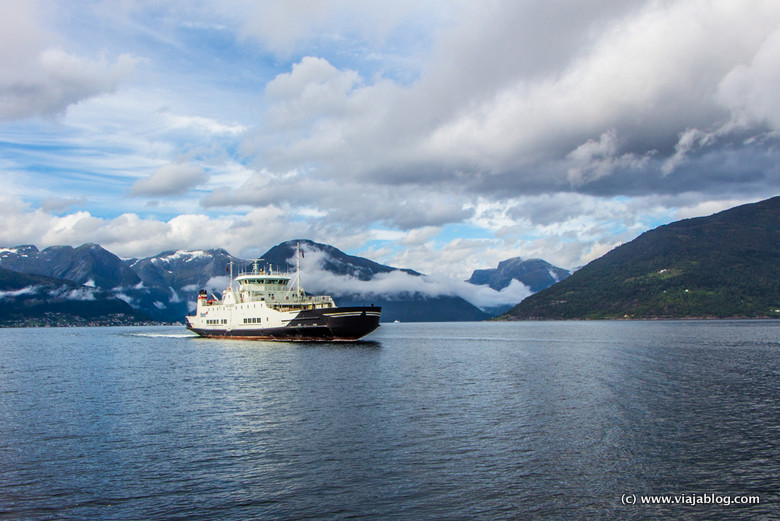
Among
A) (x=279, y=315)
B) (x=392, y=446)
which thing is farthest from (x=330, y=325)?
(x=392, y=446)

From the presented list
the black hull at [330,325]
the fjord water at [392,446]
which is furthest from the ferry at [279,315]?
the fjord water at [392,446]

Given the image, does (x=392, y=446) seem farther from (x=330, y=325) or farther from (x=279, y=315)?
(x=279, y=315)

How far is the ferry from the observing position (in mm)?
107812

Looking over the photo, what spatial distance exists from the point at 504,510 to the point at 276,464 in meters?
12.7

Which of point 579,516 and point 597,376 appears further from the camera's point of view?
point 597,376

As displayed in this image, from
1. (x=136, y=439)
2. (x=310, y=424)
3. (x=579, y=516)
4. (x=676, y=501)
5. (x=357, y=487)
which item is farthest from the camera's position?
(x=310, y=424)

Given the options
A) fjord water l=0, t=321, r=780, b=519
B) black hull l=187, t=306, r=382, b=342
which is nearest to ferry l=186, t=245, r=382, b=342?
black hull l=187, t=306, r=382, b=342

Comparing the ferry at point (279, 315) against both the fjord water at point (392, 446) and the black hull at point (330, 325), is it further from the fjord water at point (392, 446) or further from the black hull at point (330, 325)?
the fjord water at point (392, 446)

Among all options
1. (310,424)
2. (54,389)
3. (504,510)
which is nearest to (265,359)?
(54,389)

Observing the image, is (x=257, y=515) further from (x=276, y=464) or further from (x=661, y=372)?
(x=661, y=372)

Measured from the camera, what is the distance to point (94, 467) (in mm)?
27641

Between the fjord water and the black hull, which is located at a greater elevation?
the black hull

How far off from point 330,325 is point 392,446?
78262 millimetres

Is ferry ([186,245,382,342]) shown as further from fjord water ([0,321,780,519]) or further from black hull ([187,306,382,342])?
fjord water ([0,321,780,519])
